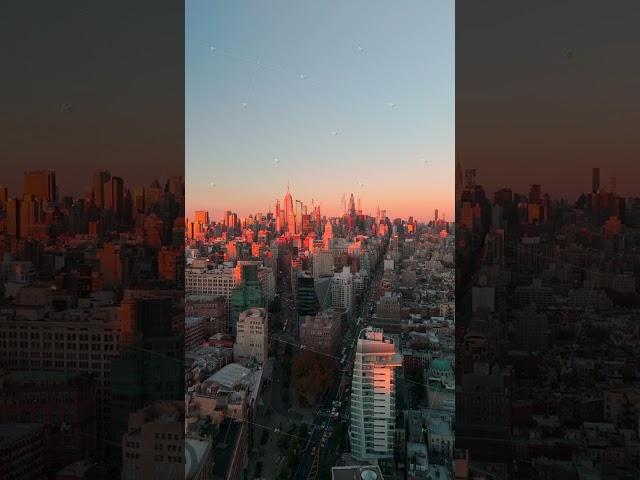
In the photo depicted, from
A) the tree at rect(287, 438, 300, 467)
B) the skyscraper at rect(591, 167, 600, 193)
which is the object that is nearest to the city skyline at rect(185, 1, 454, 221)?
the skyscraper at rect(591, 167, 600, 193)

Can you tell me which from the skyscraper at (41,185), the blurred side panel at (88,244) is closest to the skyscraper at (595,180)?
the blurred side panel at (88,244)

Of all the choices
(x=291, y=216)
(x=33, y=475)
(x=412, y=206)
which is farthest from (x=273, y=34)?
(x=33, y=475)

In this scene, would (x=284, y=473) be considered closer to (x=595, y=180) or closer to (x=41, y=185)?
(x=41, y=185)

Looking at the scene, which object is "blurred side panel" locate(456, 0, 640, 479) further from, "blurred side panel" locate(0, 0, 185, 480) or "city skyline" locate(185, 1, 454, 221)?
"blurred side panel" locate(0, 0, 185, 480)

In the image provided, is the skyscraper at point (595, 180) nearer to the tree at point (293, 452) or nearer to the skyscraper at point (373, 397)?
the skyscraper at point (373, 397)

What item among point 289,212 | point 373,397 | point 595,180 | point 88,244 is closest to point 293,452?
point 373,397

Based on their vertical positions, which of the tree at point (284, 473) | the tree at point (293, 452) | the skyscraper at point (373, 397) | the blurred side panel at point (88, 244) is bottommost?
the tree at point (284, 473)
